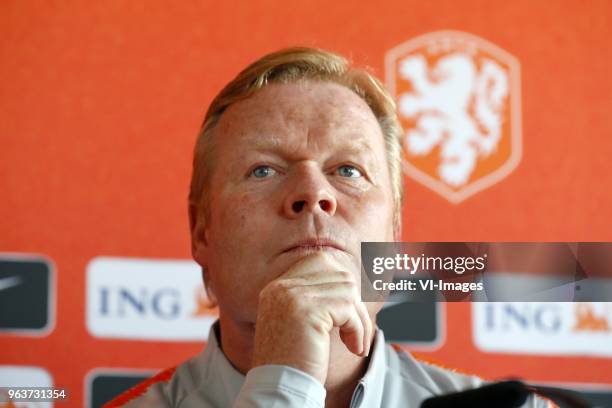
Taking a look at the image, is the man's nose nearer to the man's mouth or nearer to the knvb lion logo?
the man's mouth

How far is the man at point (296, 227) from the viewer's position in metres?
1.12

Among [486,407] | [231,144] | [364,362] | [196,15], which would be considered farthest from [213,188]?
[486,407]

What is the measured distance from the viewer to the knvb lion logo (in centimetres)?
192

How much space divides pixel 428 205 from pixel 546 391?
125 centimetres

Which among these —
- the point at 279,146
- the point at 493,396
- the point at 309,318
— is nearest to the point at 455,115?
the point at 279,146

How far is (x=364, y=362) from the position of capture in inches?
54.2

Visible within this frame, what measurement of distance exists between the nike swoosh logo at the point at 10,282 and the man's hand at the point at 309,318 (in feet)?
2.68

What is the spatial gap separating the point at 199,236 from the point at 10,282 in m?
0.51

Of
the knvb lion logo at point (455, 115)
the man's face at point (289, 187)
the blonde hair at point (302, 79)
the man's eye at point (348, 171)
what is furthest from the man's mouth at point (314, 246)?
the knvb lion logo at point (455, 115)

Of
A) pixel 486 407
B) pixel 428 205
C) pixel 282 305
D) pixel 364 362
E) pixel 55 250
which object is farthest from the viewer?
pixel 428 205

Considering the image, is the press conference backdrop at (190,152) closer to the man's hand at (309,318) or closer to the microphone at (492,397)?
the man's hand at (309,318)

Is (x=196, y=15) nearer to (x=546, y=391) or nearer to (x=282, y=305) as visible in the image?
(x=282, y=305)

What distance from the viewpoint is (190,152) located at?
188cm

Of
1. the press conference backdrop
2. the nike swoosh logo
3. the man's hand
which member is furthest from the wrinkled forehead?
the nike swoosh logo
